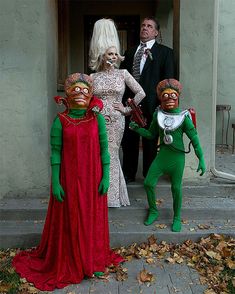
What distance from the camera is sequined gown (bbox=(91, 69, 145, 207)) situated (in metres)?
4.48

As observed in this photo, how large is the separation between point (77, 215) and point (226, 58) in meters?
7.99

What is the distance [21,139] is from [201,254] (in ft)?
8.18

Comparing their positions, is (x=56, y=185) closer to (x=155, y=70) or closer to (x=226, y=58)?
(x=155, y=70)

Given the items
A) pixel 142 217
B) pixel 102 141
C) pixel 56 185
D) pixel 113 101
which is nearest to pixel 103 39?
pixel 113 101

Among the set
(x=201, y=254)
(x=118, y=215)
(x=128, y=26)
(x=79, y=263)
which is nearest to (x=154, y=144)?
(x=118, y=215)

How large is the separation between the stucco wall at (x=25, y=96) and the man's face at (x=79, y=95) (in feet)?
4.80

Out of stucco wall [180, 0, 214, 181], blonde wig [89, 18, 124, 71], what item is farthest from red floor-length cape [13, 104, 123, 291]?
stucco wall [180, 0, 214, 181]

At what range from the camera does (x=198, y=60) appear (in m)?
5.33

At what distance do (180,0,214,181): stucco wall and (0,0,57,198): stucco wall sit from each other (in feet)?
5.54

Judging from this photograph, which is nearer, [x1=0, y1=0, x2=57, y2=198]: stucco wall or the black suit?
[x1=0, y1=0, x2=57, y2=198]: stucco wall

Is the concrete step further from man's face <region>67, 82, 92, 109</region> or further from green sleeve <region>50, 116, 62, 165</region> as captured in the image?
man's face <region>67, 82, 92, 109</region>

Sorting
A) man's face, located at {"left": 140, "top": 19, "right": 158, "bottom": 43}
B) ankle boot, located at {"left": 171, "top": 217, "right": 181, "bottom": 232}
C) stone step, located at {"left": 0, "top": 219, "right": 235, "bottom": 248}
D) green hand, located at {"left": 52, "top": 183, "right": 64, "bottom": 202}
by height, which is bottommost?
stone step, located at {"left": 0, "top": 219, "right": 235, "bottom": 248}

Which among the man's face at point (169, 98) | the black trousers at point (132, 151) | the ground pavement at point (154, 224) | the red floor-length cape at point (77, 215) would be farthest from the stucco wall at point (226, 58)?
the red floor-length cape at point (77, 215)

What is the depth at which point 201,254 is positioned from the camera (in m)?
4.20
